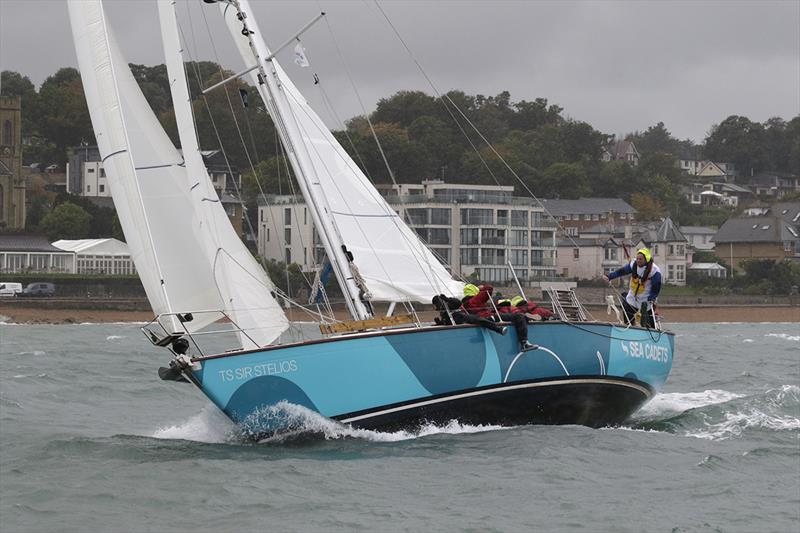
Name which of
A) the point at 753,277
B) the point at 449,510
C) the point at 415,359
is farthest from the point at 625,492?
the point at 753,277

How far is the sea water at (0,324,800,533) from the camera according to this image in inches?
439

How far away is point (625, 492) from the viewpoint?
40.4 ft

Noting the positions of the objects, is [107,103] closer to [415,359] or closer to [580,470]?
[415,359]

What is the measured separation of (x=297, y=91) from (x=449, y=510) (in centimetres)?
706

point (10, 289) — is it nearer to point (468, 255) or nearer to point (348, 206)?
point (468, 255)

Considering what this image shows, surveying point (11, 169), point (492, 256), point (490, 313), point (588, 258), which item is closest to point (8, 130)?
point (11, 169)

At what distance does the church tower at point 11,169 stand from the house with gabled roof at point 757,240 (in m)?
45.5

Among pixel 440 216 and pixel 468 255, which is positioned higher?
pixel 440 216

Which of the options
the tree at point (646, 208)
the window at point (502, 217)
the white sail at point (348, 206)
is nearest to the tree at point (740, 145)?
the tree at point (646, 208)

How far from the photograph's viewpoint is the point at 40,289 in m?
65.6

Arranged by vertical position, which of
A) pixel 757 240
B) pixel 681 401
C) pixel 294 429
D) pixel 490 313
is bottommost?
pixel 681 401

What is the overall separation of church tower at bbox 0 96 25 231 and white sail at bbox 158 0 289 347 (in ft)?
226

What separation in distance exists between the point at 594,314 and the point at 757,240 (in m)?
33.2

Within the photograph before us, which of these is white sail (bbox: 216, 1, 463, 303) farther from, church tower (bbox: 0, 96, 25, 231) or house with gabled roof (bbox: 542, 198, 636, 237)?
house with gabled roof (bbox: 542, 198, 636, 237)
